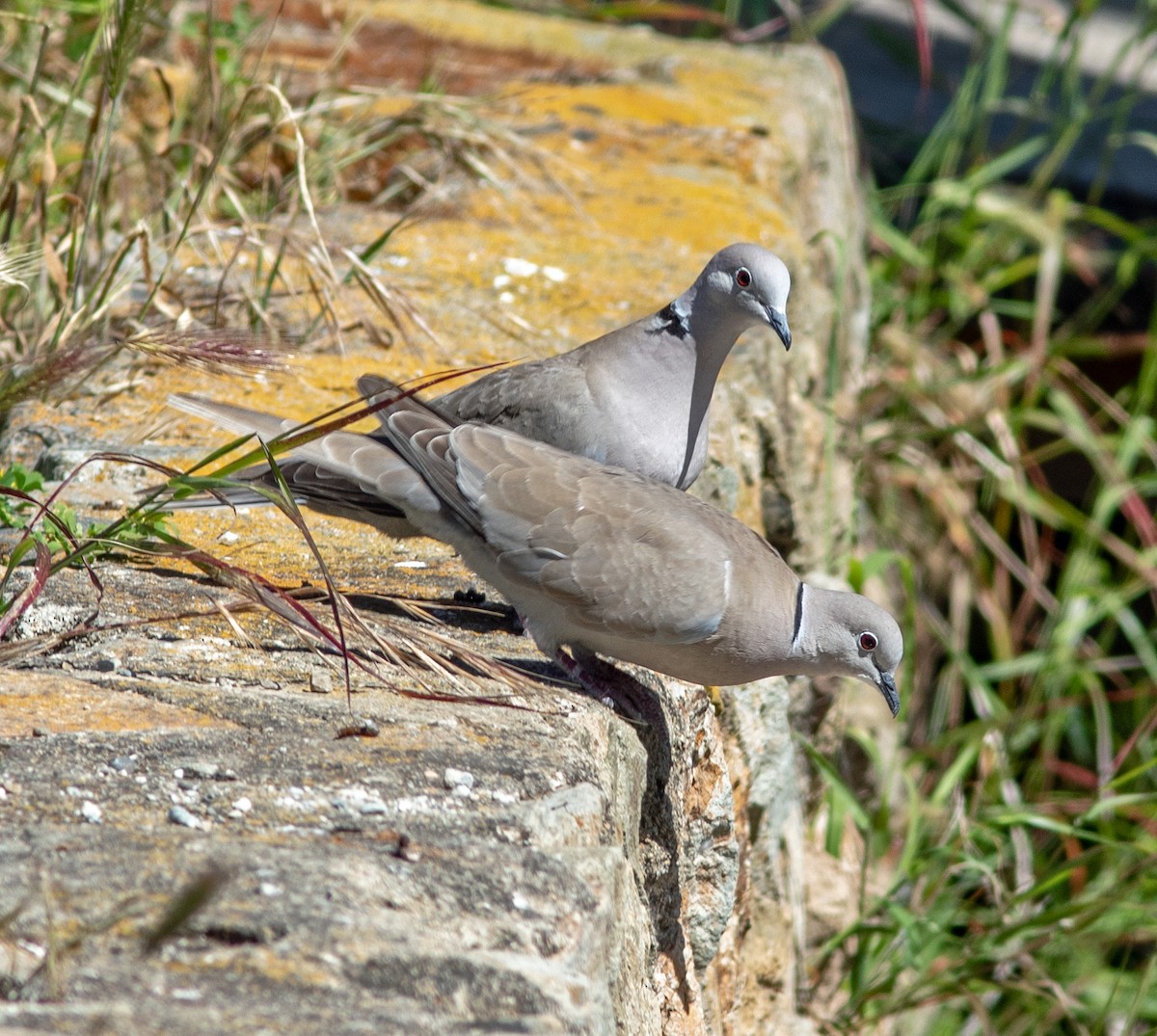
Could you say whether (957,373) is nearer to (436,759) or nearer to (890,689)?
(890,689)

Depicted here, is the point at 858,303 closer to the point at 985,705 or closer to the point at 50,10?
the point at 985,705

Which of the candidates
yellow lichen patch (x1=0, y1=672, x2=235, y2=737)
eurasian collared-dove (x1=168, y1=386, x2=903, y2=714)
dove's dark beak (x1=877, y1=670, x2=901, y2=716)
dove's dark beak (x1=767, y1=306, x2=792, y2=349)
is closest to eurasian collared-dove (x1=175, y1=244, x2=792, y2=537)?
dove's dark beak (x1=767, y1=306, x2=792, y2=349)

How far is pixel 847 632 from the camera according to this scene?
2.60 meters

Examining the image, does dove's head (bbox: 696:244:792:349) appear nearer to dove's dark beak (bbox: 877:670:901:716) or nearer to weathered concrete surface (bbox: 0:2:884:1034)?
weathered concrete surface (bbox: 0:2:884:1034)

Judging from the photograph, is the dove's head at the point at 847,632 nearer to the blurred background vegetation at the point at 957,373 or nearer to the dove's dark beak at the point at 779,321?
the dove's dark beak at the point at 779,321

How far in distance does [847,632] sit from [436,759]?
931mm

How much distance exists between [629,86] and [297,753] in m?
3.88

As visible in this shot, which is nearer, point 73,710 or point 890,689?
point 73,710

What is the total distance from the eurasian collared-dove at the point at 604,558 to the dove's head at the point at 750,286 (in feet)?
1.77

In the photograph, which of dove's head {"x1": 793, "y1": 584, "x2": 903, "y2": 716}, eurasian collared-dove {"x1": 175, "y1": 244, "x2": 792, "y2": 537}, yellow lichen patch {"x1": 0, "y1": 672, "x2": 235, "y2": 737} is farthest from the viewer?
eurasian collared-dove {"x1": 175, "y1": 244, "x2": 792, "y2": 537}

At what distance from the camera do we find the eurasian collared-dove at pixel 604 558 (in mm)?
2355

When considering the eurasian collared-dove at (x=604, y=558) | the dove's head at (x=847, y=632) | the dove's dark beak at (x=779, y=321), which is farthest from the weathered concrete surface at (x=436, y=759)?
the dove's dark beak at (x=779, y=321)

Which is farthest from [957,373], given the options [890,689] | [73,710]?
[73,710]

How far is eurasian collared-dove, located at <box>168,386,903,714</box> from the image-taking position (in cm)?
236
